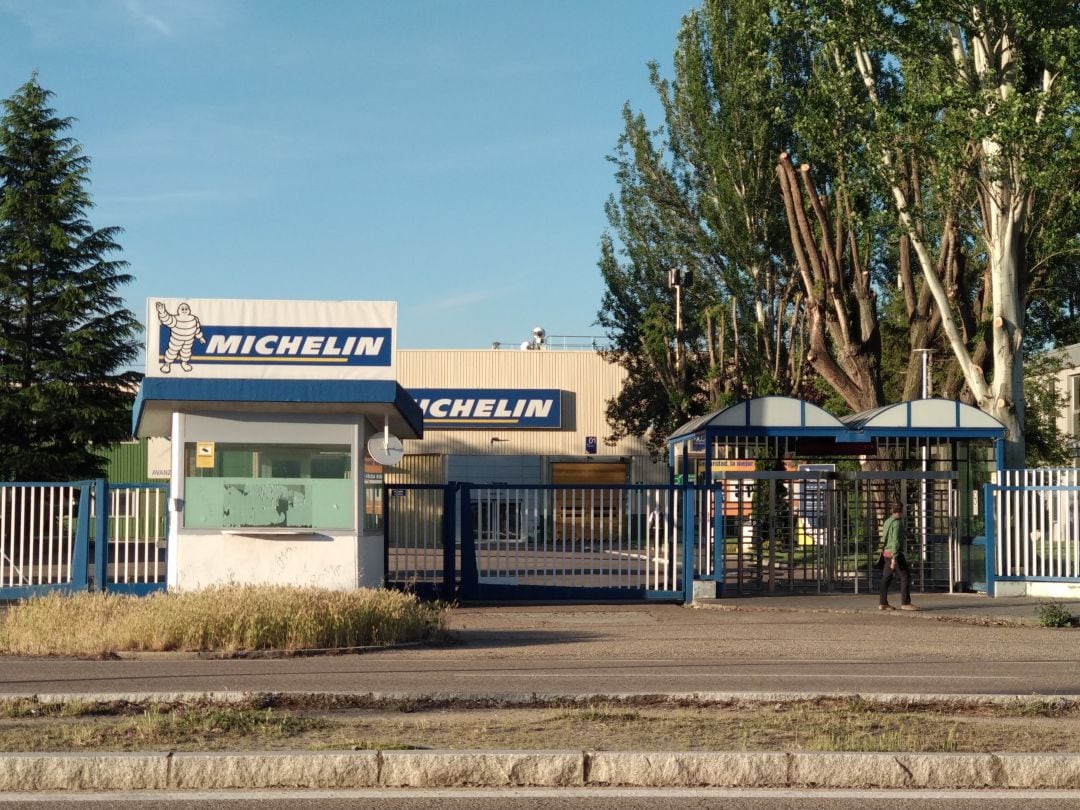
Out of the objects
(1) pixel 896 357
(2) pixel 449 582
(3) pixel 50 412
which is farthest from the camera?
(1) pixel 896 357

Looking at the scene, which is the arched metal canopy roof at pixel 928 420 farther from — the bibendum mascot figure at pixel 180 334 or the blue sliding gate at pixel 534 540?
the bibendum mascot figure at pixel 180 334

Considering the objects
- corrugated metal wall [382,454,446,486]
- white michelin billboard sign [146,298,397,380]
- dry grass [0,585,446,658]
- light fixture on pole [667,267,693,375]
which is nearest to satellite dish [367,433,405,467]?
white michelin billboard sign [146,298,397,380]

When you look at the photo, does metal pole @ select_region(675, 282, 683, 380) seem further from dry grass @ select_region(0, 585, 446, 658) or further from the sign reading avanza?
dry grass @ select_region(0, 585, 446, 658)

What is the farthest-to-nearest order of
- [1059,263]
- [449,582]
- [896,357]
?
[896,357] → [1059,263] → [449,582]

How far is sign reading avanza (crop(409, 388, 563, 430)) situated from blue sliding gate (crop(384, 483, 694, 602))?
2963 cm

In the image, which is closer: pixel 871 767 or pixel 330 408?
pixel 871 767

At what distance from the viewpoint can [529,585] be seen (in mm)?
22203

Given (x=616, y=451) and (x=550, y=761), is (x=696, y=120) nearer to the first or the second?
(x=616, y=451)

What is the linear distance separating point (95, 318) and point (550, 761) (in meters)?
35.1

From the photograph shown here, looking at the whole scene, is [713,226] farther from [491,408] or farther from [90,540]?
[90,540]

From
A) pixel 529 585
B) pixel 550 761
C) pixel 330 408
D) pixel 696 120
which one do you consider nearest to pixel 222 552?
pixel 330 408

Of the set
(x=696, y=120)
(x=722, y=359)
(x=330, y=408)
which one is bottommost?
(x=330, y=408)

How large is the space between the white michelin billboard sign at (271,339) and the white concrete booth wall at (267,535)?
2.29 feet

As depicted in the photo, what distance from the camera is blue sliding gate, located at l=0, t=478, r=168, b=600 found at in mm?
20922
